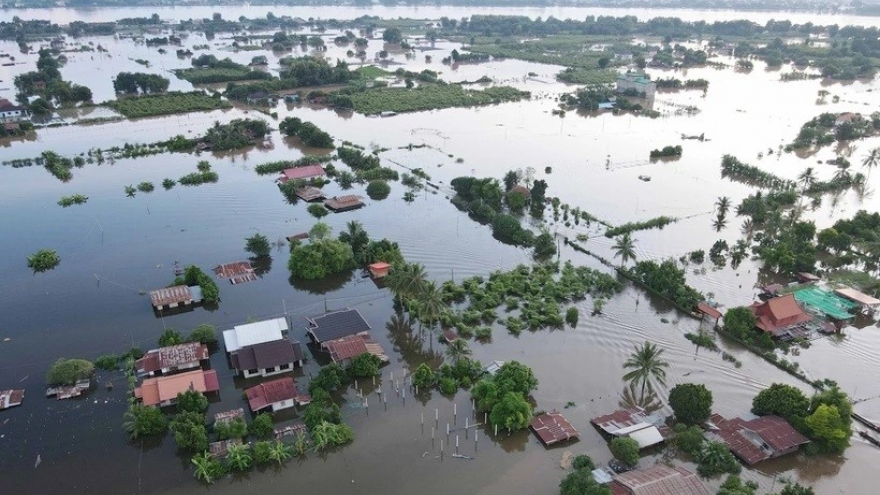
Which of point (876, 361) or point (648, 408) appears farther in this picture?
point (876, 361)

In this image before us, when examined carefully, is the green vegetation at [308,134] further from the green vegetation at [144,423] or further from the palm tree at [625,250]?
the green vegetation at [144,423]

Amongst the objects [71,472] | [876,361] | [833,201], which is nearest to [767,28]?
[833,201]

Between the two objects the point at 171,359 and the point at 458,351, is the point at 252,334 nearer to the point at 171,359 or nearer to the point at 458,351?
the point at 171,359

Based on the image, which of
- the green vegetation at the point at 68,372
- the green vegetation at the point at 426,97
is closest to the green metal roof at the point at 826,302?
the green vegetation at the point at 68,372

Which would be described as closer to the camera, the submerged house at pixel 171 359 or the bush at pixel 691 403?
the bush at pixel 691 403

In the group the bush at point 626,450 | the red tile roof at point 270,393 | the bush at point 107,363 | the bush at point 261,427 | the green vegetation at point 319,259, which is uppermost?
the green vegetation at point 319,259

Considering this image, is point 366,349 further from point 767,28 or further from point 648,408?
point 767,28
